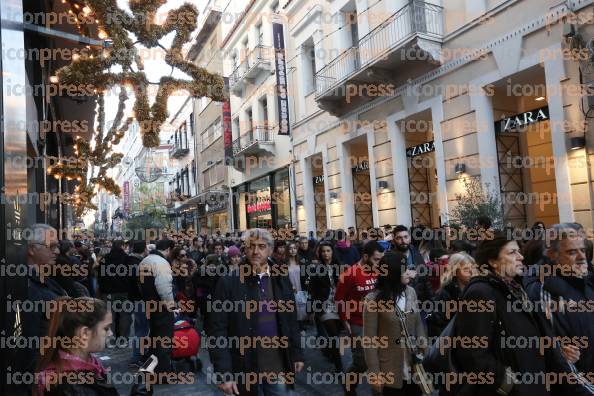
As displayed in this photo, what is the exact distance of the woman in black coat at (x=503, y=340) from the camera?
267 centimetres

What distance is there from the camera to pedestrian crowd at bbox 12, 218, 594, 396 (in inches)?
104

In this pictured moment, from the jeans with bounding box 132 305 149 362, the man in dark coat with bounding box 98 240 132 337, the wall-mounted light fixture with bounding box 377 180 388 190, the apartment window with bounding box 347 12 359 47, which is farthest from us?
the apartment window with bounding box 347 12 359 47

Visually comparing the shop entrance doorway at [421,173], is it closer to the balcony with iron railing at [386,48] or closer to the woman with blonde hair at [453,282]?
the balcony with iron railing at [386,48]

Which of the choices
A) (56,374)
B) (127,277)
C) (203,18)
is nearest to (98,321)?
(56,374)

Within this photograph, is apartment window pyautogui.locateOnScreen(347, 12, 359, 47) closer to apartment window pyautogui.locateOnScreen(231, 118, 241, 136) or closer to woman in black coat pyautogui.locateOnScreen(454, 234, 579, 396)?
apartment window pyautogui.locateOnScreen(231, 118, 241, 136)

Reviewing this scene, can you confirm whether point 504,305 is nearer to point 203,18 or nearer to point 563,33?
point 563,33

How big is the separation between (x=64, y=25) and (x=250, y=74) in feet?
45.0

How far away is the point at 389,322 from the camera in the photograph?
4.01 m

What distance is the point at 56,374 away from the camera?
2.16 meters

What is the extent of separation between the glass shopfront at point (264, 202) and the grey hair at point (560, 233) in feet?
57.7

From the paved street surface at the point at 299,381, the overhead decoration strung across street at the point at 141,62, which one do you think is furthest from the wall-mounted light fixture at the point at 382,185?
the paved street surface at the point at 299,381

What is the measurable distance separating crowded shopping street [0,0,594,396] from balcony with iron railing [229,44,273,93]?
18 centimetres

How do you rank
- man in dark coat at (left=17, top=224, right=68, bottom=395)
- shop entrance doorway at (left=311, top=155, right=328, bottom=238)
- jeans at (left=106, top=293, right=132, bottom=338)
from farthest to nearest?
shop entrance doorway at (left=311, top=155, right=328, bottom=238) → jeans at (left=106, top=293, right=132, bottom=338) → man in dark coat at (left=17, top=224, right=68, bottom=395)

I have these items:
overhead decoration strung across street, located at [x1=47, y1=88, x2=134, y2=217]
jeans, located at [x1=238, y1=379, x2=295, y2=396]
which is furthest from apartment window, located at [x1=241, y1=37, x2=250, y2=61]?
jeans, located at [x1=238, y1=379, x2=295, y2=396]
